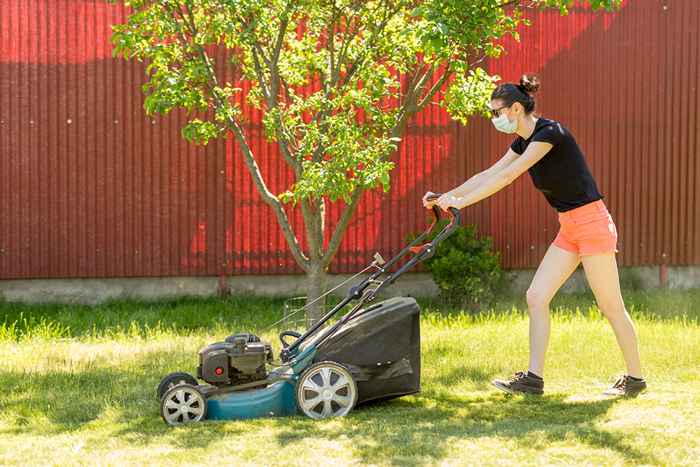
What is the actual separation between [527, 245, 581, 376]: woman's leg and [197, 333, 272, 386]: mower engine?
1613mm

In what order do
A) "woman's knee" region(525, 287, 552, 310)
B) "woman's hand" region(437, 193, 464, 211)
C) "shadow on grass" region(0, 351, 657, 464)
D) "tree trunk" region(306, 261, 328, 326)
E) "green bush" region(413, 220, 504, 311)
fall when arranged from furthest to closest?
"green bush" region(413, 220, 504, 311) < "tree trunk" region(306, 261, 328, 326) < "woman's knee" region(525, 287, 552, 310) < "woman's hand" region(437, 193, 464, 211) < "shadow on grass" region(0, 351, 657, 464)

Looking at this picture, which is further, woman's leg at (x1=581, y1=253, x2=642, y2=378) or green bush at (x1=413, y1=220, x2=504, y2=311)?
green bush at (x1=413, y1=220, x2=504, y2=311)

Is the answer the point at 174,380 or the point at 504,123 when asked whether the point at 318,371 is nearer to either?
the point at 174,380

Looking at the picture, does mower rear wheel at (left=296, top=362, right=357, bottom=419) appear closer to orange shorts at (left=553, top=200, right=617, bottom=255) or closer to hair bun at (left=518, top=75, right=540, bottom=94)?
orange shorts at (left=553, top=200, right=617, bottom=255)

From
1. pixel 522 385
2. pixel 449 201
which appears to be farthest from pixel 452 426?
pixel 449 201

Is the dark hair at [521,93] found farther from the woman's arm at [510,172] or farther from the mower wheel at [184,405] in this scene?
the mower wheel at [184,405]

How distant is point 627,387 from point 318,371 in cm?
189

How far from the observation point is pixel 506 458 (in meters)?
4.81

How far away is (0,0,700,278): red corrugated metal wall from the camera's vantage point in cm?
995

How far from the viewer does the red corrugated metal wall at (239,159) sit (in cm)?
995

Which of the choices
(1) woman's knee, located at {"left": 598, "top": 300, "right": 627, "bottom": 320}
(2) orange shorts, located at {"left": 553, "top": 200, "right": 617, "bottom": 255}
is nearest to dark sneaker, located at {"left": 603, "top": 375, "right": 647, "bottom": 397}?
(1) woman's knee, located at {"left": 598, "top": 300, "right": 627, "bottom": 320}

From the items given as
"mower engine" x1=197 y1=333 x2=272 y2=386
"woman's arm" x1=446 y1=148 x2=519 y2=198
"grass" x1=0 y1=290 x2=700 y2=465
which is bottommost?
"grass" x1=0 y1=290 x2=700 y2=465

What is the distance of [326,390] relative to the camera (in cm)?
568

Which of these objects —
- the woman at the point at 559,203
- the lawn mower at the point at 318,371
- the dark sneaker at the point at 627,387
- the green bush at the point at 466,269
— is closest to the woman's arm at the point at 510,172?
the woman at the point at 559,203
